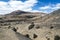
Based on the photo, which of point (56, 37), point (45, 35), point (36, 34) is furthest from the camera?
point (36, 34)

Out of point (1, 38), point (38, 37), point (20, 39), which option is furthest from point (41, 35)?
point (1, 38)

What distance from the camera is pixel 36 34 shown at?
4097 cm

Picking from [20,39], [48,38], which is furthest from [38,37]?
[20,39]

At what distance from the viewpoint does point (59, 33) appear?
116 feet

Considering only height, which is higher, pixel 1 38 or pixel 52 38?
pixel 1 38

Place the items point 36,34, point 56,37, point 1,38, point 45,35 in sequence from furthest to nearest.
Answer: point 36,34 < point 45,35 < point 56,37 < point 1,38

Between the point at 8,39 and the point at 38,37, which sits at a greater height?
the point at 8,39

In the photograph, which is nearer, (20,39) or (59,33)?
(20,39)

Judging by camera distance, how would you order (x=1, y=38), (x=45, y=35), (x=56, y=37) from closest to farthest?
(x=1, y=38) → (x=56, y=37) → (x=45, y=35)

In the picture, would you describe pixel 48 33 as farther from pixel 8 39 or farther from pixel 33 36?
pixel 8 39

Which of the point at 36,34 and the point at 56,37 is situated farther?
the point at 36,34

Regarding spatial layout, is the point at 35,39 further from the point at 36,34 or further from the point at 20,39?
the point at 20,39

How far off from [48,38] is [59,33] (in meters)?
2.47

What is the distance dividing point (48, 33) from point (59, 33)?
350cm
